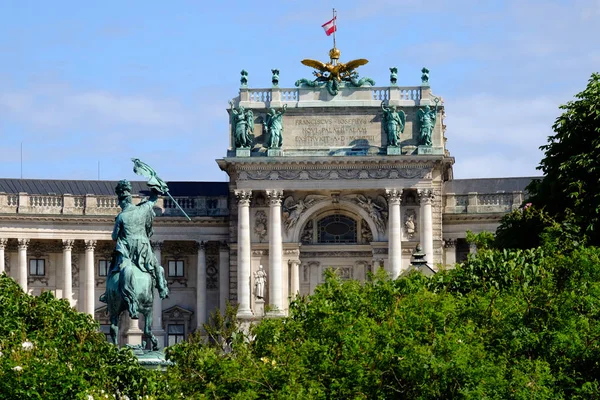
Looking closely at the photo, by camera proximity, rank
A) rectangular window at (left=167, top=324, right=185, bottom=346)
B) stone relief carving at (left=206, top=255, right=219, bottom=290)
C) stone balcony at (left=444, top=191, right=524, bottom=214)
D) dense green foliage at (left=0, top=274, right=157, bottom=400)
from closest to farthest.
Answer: dense green foliage at (left=0, top=274, right=157, bottom=400) → stone balcony at (left=444, top=191, right=524, bottom=214) → rectangular window at (left=167, top=324, right=185, bottom=346) → stone relief carving at (left=206, top=255, right=219, bottom=290)

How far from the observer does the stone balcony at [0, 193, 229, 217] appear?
114 metres

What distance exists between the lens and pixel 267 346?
56.8 meters

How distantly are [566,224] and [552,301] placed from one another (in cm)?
1351

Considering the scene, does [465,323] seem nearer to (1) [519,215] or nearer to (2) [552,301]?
(2) [552,301]

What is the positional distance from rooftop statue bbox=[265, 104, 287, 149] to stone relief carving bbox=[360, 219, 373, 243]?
7411mm

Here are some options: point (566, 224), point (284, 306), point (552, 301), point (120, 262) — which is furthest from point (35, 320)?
point (284, 306)

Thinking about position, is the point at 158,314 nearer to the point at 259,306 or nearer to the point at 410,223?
the point at 259,306

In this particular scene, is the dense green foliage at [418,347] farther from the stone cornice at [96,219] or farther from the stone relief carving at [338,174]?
the stone cornice at [96,219]

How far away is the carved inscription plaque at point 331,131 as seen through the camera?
111625 mm

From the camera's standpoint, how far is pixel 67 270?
11406cm

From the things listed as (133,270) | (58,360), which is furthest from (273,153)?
(58,360)

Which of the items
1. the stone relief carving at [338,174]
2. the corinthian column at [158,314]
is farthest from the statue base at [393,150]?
the corinthian column at [158,314]

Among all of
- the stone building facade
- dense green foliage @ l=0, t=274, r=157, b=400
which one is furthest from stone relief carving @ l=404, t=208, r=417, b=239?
dense green foliage @ l=0, t=274, r=157, b=400

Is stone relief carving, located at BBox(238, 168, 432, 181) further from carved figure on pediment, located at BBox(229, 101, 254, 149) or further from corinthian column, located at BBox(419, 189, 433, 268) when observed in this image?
carved figure on pediment, located at BBox(229, 101, 254, 149)
